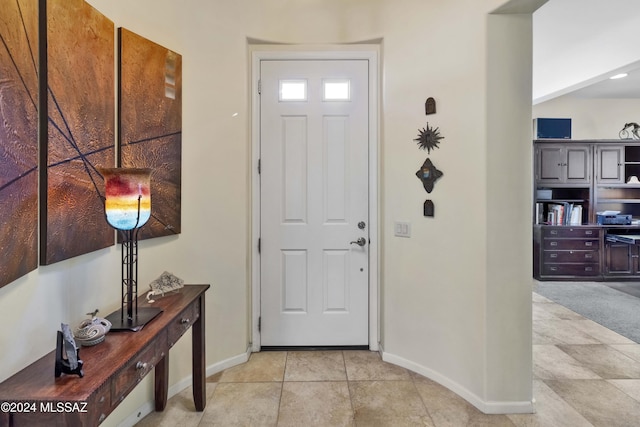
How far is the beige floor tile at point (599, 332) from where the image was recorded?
2.92 meters

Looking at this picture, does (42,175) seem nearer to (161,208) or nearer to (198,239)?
(161,208)

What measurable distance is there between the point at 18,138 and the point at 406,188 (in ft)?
6.91

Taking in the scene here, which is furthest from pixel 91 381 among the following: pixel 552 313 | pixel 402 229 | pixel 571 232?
pixel 571 232

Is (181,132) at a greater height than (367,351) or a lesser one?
greater

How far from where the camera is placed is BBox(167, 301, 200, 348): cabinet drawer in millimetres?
1498

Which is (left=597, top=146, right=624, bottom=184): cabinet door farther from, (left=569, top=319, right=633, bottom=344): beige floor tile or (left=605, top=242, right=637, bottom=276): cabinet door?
(left=569, top=319, right=633, bottom=344): beige floor tile

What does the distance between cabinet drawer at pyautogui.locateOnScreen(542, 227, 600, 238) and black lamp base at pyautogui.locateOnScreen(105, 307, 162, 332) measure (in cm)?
528

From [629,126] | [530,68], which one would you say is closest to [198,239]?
[530,68]

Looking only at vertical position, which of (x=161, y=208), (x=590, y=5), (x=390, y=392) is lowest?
(x=390, y=392)

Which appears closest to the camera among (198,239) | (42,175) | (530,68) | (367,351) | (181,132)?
(42,175)

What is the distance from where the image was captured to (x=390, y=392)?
7.02 feet

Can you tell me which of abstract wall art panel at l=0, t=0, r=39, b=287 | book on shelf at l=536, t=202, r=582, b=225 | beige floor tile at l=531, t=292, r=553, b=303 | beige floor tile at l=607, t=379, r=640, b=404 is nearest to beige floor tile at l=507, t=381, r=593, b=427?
beige floor tile at l=607, t=379, r=640, b=404

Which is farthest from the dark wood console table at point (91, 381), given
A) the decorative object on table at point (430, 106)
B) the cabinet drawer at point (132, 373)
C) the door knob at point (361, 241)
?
the decorative object on table at point (430, 106)

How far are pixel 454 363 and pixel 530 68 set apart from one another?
188 centimetres
